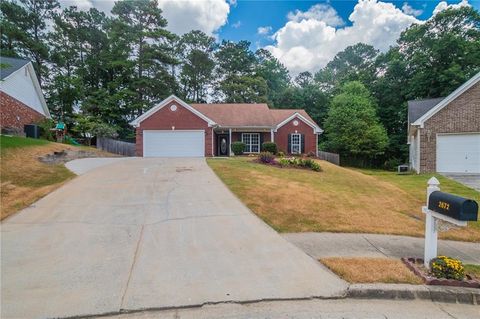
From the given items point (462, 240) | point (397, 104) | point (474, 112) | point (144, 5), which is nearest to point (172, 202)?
point (462, 240)

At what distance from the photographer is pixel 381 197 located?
10258 mm

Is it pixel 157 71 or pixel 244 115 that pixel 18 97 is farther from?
pixel 244 115

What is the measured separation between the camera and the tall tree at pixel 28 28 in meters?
28.2

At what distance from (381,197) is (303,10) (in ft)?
36.2

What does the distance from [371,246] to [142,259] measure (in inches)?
175

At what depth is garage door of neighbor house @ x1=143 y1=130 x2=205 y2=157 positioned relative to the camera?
2080 centimetres

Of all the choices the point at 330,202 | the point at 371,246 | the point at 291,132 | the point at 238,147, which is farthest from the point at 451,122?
the point at 371,246

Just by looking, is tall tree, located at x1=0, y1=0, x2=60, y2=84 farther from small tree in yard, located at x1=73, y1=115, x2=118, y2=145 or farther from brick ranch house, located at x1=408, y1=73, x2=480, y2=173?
brick ranch house, located at x1=408, y1=73, x2=480, y2=173

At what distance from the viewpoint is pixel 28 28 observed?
101ft

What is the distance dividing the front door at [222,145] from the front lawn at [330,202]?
37.1 feet

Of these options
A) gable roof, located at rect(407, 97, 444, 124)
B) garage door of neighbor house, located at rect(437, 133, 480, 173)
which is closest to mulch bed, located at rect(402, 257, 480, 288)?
garage door of neighbor house, located at rect(437, 133, 480, 173)

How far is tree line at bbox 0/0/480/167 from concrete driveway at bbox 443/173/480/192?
12.9 metres

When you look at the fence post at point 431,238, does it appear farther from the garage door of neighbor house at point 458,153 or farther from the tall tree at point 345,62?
the tall tree at point 345,62

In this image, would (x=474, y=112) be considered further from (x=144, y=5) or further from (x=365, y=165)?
(x=144, y=5)
